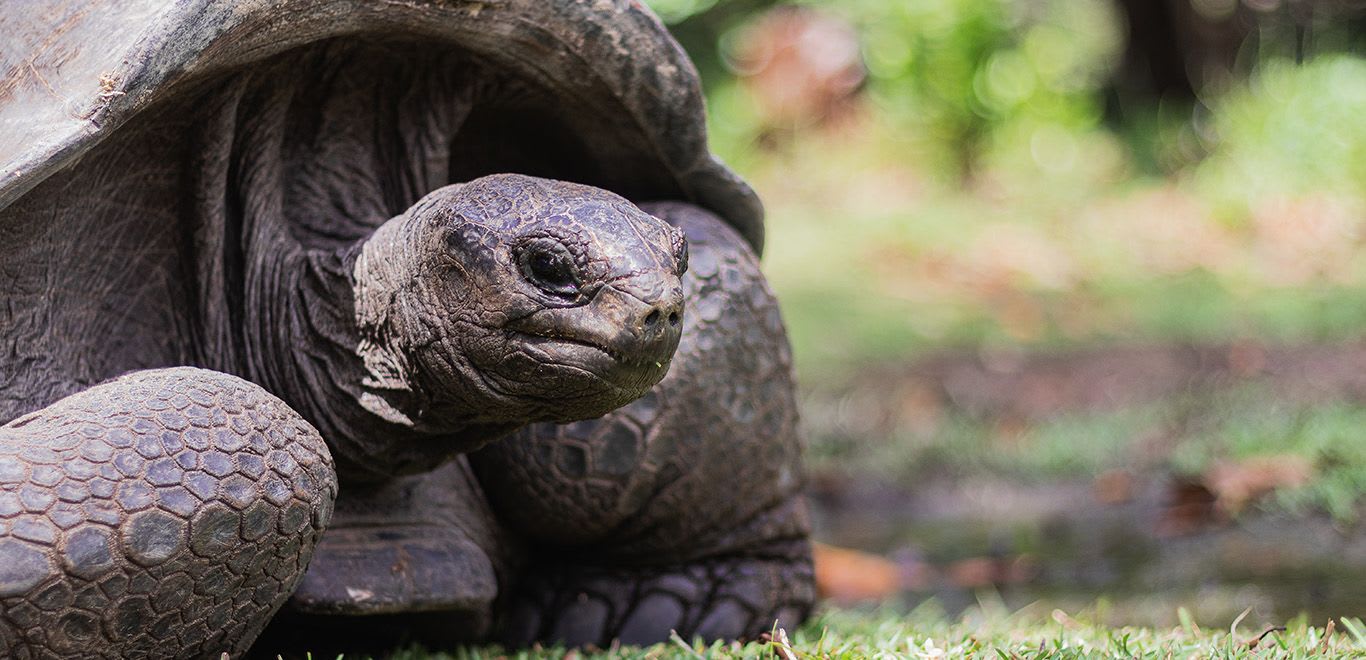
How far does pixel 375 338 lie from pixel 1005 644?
1.01 metres

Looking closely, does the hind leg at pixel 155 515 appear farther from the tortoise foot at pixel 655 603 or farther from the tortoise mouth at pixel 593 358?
the tortoise foot at pixel 655 603

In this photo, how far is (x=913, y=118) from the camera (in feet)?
39.6

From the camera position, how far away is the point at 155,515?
1.75 meters

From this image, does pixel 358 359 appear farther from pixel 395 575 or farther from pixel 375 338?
pixel 395 575

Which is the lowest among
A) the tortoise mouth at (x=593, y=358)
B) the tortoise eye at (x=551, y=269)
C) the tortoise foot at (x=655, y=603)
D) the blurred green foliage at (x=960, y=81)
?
the blurred green foliage at (x=960, y=81)

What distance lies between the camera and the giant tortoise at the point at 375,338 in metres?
1.82

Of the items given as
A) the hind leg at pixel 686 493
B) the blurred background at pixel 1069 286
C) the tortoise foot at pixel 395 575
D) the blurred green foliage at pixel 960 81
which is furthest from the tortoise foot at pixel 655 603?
the blurred green foliage at pixel 960 81

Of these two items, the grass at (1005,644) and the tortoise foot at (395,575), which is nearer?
the grass at (1005,644)

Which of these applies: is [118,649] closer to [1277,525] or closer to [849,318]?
[1277,525]

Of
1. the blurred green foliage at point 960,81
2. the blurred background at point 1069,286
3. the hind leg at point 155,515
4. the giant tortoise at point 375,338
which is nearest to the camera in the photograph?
Answer: the hind leg at point 155,515

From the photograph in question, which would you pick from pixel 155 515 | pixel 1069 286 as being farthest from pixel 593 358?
pixel 1069 286

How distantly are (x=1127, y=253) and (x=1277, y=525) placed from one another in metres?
5.68

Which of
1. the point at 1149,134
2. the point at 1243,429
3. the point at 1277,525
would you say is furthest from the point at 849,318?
the point at 1149,134

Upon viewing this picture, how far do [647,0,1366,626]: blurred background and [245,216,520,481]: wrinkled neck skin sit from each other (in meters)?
1.40
